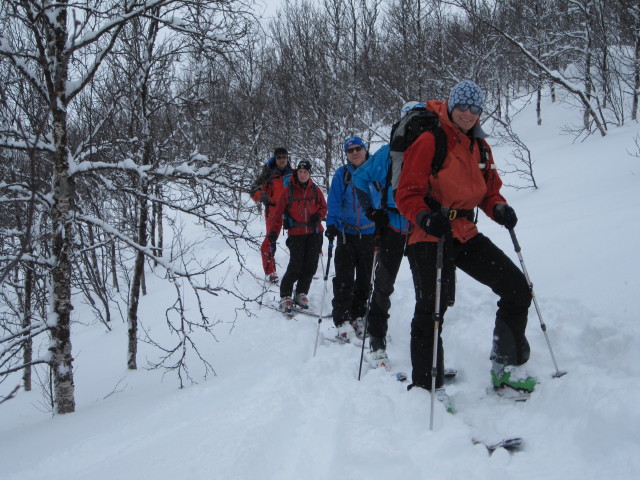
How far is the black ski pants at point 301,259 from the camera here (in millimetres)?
6180

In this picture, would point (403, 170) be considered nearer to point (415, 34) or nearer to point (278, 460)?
point (278, 460)

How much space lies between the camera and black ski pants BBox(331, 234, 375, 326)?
4777 mm

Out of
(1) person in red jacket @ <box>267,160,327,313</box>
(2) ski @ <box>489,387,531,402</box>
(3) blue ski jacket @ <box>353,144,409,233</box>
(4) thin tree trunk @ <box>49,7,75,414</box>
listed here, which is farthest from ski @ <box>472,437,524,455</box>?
(1) person in red jacket @ <box>267,160,327,313</box>

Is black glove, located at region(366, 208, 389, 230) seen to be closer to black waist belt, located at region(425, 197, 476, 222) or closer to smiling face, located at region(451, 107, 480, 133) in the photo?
black waist belt, located at region(425, 197, 476, 222)

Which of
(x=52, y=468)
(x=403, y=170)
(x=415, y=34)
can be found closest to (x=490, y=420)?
(x=403, y=170)

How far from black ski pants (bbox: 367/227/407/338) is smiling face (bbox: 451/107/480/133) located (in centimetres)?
123

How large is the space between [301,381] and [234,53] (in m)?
3.25

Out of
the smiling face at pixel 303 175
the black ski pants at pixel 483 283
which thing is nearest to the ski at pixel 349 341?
the black ski pants at pixel 483 283

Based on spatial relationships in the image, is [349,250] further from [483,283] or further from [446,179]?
[446,179]

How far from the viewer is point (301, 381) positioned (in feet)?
11.6

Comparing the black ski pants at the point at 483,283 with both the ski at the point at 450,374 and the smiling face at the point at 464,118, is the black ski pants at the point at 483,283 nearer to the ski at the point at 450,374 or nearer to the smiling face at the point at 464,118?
the ski at the point at 450,374

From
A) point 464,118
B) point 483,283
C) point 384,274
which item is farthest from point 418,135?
point 384,274

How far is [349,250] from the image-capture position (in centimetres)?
485

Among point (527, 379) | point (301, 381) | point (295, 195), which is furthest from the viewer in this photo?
point (295, 195)
